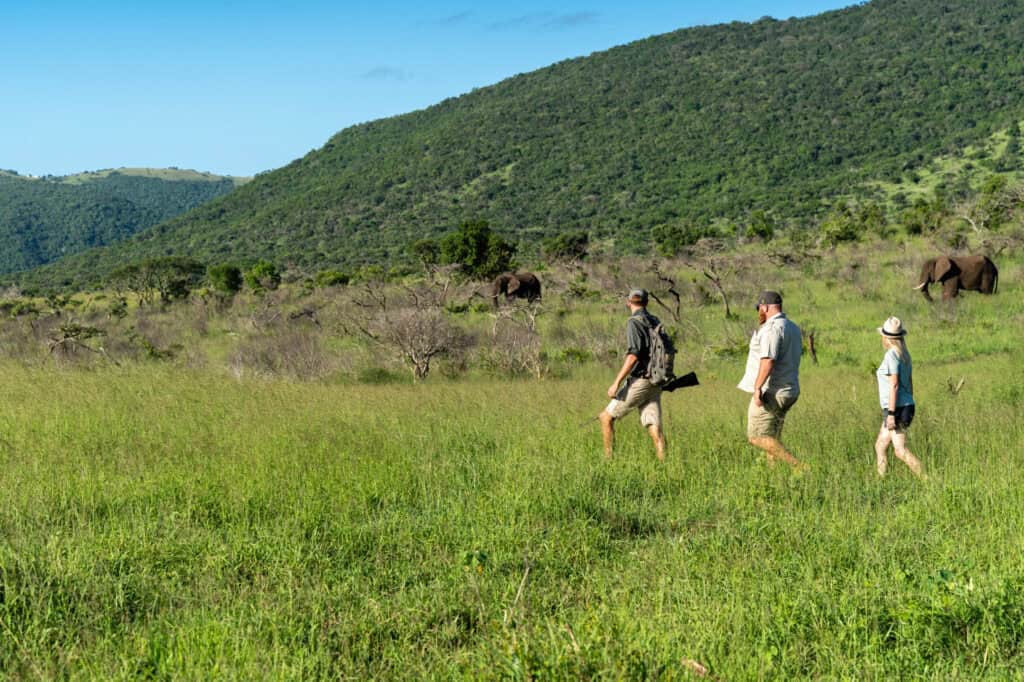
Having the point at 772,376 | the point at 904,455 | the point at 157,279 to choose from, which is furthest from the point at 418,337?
the point at 157,279

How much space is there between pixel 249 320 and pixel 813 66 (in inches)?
3287

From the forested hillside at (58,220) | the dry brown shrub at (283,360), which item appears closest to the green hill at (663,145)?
the dry brown shrub at (283,360)

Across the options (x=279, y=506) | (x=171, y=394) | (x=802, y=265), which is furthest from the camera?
(x=802, y=265)

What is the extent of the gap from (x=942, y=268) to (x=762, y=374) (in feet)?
53.4

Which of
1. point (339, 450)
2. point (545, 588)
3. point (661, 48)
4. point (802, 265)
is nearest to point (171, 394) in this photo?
point (339, 450)

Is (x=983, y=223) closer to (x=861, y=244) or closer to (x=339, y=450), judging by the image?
(x=861, y=244)

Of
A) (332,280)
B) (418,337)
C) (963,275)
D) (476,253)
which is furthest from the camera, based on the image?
(332,280)

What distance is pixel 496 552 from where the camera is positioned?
4637mm

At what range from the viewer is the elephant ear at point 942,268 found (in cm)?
2019

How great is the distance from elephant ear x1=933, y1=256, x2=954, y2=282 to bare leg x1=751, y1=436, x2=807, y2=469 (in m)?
16.1

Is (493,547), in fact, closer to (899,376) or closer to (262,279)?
(899,376)

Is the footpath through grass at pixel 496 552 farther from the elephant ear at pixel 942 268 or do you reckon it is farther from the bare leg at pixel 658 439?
the elephant ear at pixel 942 268

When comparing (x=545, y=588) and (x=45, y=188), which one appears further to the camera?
(x=45, y=188)

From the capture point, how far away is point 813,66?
9081cm
